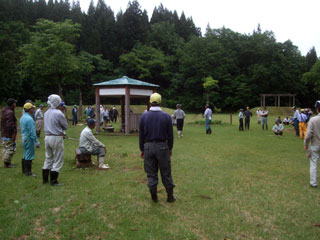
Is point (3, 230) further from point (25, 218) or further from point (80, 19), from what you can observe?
point (80, 19)

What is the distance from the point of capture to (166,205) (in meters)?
4.95

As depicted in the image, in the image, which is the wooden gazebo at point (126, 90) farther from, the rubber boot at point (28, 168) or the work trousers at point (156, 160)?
the work trousers at point (156, 160)

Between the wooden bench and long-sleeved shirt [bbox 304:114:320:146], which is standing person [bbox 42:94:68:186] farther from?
long-sleeved shirt [bbox 304:114:320:146]

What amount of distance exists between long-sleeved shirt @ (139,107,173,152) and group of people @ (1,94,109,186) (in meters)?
1.91

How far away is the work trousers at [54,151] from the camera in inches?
227

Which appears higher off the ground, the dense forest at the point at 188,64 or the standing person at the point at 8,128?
the dense forest at the point at 188,64

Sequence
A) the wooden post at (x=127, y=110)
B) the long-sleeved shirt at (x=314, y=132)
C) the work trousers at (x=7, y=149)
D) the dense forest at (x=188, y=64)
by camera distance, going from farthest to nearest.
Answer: the dense forest at (x=188, y=64) → the wooden post at (x=127, y=110) → the work trousers at (x=7, y=149) → the long-sleeved shirt at (x=314, y=132)

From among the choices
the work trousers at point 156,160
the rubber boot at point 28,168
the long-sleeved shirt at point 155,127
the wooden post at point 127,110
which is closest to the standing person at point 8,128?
the rubber boot at point 28,168

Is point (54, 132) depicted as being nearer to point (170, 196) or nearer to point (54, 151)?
point (54, 151)

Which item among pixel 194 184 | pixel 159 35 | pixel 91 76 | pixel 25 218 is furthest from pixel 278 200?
pixel 159 35

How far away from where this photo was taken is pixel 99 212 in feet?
15.1

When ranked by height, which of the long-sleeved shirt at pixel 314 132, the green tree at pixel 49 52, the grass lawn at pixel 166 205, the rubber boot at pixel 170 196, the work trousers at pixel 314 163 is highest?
the green tree at pixel 49 52

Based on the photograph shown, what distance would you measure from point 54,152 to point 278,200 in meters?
4.60

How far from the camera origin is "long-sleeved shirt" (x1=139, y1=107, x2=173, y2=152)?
15.9 ft
